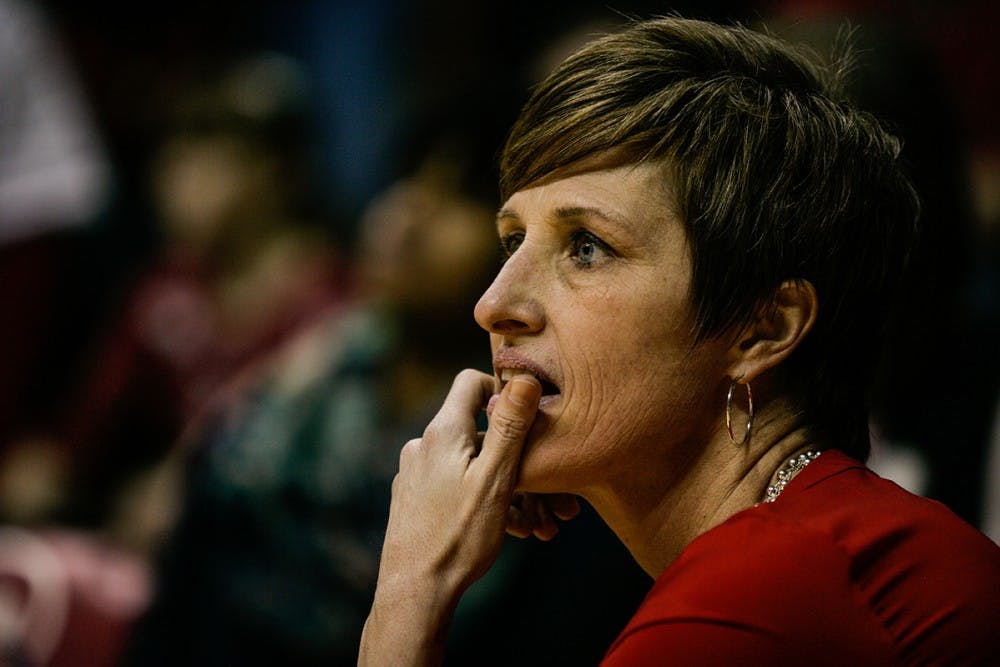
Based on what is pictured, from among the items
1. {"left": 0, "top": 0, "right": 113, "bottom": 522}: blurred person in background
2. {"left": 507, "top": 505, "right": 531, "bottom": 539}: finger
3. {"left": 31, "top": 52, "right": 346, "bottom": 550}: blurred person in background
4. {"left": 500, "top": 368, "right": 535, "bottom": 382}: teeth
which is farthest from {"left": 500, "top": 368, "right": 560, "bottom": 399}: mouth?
{"left": 0, "top": 0, "right": 113, "bottom": 522}: blurred person in background

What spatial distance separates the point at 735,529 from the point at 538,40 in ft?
8.78

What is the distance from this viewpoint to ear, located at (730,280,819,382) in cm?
149

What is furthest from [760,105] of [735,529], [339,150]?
[339,150]

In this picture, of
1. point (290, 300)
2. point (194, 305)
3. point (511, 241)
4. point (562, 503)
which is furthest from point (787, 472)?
point (194, 305)

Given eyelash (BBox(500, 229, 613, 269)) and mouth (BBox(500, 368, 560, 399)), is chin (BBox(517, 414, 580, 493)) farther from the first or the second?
eyelash (BBox(500, 229, 613, 269))

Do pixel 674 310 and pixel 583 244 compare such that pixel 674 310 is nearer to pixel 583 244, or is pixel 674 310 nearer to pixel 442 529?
pixel 583 244

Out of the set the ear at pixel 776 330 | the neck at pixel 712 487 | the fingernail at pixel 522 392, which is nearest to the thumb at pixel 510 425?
the fingernail at pixel 522 392

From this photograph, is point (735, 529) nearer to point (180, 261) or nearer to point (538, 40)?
point (538, 40)

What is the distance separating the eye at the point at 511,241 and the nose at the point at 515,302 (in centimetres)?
10

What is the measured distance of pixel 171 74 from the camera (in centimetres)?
480

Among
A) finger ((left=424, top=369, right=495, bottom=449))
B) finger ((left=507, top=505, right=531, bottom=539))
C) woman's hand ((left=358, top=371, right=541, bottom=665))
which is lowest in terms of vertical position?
finger ((left=507, top=505, right=531, bottom=539))

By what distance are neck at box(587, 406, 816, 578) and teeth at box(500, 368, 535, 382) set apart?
0.18 metres

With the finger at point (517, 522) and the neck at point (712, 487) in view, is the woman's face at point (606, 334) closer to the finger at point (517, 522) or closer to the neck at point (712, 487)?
the neck at point (712, 487)

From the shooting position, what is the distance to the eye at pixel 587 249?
1.50 meters
